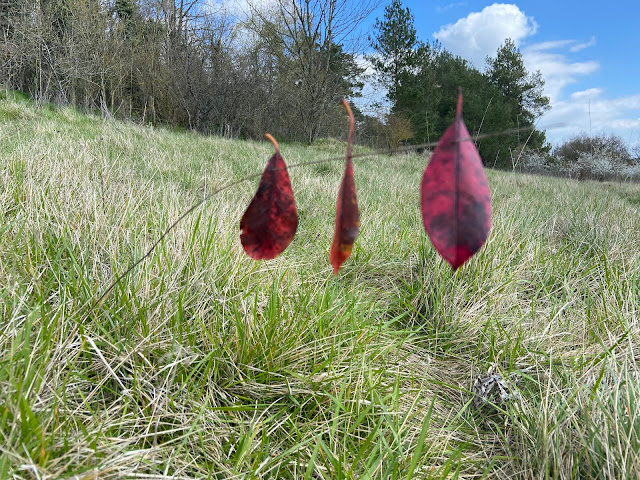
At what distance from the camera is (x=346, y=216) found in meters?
0.33

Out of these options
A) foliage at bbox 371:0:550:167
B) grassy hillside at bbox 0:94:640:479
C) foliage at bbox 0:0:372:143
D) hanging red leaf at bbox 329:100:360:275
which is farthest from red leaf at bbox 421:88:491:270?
foliage at bbox 0:0:372:143

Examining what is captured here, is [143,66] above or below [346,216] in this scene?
above

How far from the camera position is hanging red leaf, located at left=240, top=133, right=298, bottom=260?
1.20ft

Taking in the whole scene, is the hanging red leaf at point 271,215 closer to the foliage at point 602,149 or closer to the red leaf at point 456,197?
the red leaf at point 456,197

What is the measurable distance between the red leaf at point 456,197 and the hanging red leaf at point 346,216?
6 centimetres

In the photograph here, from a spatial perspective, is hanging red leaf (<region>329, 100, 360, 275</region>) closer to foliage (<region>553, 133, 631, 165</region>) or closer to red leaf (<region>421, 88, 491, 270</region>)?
red leaf (<region>421, 88, 491, 270</region>)

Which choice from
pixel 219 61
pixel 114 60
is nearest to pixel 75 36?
pixel 114 60

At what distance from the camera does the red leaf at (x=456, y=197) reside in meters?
0.26

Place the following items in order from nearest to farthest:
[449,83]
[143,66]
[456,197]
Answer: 1. [456,197]
2. [449,83]
3. [143,66]

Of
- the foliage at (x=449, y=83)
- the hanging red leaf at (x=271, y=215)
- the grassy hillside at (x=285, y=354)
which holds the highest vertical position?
the foliage at (x=449, y=83)

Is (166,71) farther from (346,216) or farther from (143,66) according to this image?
(346,216)

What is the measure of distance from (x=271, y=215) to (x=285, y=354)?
0.77 meters

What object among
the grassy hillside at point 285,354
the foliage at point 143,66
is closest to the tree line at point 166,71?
the foliage at point 143,66

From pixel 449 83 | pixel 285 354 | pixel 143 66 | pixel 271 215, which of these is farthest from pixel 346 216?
pixel 143 66
